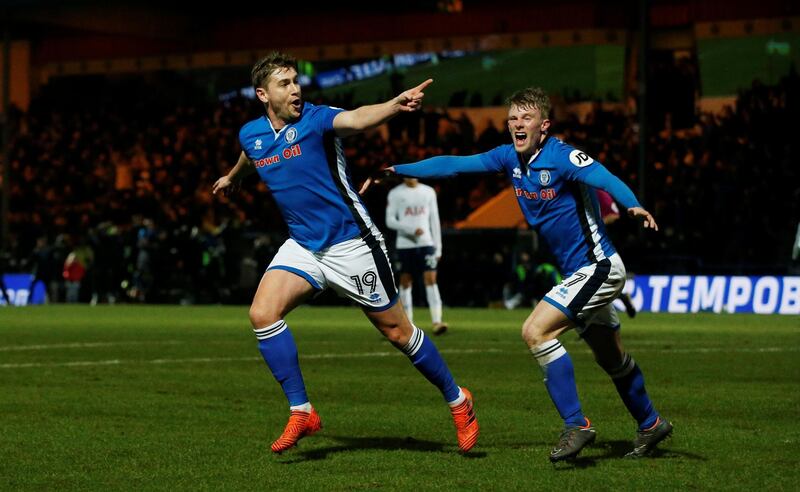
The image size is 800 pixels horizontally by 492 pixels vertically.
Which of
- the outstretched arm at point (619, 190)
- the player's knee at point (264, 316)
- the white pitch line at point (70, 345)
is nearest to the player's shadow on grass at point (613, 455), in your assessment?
the outstretched arm at point (619, 190)

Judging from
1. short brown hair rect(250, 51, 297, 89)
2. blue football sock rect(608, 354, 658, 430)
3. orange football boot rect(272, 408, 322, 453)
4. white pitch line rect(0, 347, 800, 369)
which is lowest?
white pitch line rect(0, 347, 800, 369)

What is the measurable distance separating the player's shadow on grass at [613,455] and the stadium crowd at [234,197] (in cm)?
1733

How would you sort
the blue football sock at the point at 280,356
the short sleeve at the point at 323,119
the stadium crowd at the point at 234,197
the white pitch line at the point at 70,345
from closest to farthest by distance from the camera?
the short sleeve at the point at 323,119, the blue football sock at the point at 280,356, the white pitch line at the point at 70,345, the stadium crowd at the point at 234,197

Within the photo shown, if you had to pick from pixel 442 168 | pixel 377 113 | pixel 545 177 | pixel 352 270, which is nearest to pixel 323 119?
pixel 377 113

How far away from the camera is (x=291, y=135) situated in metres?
7.84

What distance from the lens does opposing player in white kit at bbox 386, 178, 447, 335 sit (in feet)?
60.1

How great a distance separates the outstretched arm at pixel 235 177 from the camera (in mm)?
8406

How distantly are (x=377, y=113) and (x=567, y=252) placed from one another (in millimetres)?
1313

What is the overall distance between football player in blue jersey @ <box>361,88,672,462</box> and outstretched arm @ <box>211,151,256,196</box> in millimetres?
1177

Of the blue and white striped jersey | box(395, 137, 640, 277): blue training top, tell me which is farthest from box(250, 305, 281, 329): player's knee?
the blue and white striped jersey

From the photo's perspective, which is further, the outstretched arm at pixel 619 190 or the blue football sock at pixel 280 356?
the blue football sock at pixel 280 356

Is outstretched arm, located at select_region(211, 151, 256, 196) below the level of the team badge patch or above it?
below

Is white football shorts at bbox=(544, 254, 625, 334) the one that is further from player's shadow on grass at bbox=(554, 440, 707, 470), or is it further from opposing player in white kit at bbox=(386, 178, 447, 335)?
opposing player in white kit at bbox=(386, 178, 447, 335)

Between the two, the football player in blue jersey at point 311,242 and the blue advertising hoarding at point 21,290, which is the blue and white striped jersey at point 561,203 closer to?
the football player in blue jersey at point 311,242
